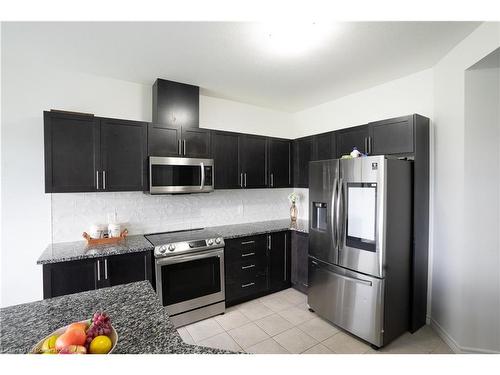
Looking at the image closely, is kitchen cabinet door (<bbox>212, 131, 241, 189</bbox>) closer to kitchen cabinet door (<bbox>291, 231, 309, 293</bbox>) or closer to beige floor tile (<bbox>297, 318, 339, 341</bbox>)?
kitchen cabinet door (<bbox>291, 231, 309, 293</bbox>)

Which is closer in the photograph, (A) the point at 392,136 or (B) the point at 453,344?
(B) the point at 453,344

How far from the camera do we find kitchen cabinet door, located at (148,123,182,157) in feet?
8.84

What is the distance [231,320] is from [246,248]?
83 centimetres

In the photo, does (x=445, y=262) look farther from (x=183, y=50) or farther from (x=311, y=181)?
(x=183, y=50)

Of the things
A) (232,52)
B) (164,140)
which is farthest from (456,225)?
(164,140)

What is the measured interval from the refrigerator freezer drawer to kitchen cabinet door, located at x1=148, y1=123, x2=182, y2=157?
211 cm

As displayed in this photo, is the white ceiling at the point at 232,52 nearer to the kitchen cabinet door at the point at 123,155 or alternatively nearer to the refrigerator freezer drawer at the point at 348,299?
the kitchen cabinet door at the point at 123,155

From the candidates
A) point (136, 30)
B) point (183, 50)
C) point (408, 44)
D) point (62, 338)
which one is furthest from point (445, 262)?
point (136, 30)

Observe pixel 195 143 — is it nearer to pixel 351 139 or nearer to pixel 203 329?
pixel 351 139

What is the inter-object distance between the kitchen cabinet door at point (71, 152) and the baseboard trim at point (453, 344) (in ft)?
12.3

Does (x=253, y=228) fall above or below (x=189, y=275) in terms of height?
above

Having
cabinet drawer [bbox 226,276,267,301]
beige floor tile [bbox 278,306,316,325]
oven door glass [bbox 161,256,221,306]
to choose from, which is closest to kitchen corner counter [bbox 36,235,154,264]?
oven door glass [bbox 161,256,221,306]

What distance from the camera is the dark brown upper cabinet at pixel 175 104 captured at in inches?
110

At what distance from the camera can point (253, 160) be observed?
346cm
